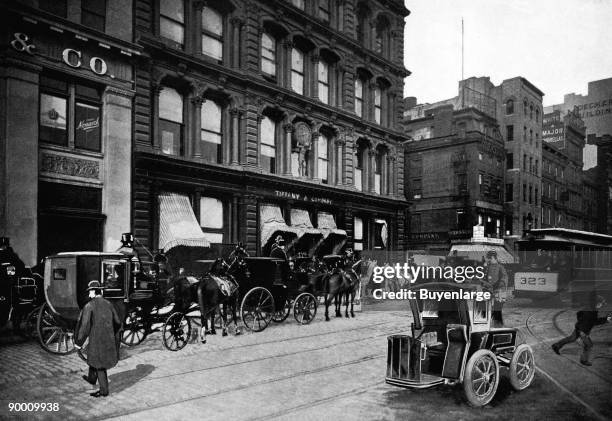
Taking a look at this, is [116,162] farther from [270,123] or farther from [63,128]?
[270,123]

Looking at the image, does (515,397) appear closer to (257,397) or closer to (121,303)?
(257,397)

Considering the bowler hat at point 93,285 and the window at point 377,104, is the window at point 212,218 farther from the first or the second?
the window at point 377,104

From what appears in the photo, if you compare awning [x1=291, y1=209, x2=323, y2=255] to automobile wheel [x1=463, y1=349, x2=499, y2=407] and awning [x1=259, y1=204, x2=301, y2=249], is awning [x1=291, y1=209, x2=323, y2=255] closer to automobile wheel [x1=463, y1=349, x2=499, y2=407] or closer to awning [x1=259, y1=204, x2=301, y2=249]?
awning [x1=259, y1=204, x2=301, y2=249]

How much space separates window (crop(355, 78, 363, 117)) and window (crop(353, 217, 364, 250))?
4084 millimetres

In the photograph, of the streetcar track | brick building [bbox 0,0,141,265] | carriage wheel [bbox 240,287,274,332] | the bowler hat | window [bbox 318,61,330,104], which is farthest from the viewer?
window [bbox 318,61,330,104]

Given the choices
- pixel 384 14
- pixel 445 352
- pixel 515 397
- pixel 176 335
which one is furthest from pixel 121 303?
pixel 384 14

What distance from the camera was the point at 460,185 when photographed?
9156 mm

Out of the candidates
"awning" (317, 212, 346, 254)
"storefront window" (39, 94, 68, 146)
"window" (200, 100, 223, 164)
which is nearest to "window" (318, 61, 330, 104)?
"awning" (317, 212, 346, 254)

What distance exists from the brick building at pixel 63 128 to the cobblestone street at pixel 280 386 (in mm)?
1876

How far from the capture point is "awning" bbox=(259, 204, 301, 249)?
12.3 meters

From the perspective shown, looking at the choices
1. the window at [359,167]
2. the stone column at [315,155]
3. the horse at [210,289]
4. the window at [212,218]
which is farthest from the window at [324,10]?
the horse at [210,289]

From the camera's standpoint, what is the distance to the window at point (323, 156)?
17922 millimetres

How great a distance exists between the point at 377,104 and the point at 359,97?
45.0 inches

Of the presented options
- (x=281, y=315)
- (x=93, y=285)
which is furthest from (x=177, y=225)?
(x=281, y=315)
